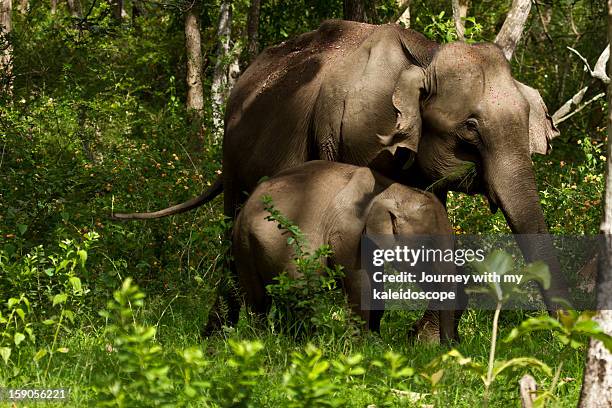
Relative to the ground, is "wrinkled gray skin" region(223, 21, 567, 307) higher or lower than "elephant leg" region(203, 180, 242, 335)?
higher

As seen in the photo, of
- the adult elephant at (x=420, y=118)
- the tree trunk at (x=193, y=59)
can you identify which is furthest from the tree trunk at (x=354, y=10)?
the tree trunk at (x=193, y=59)

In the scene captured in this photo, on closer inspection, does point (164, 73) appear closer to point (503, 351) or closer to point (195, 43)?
point (195, 43)

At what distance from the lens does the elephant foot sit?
786 centimetres

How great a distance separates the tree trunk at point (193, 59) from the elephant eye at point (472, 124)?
10.2 meters

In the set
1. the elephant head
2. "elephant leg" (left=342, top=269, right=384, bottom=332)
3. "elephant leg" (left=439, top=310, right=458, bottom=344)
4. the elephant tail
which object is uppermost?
the elephant head

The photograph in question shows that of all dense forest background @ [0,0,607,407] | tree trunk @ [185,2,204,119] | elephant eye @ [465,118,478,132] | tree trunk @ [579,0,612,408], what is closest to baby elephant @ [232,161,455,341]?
dense forest background @ [0,0,607,407]

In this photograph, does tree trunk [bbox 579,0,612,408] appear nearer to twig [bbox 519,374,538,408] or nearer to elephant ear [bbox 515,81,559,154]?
twig [bbox 519,374,538,408]

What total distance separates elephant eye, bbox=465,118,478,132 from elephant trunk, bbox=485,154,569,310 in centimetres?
26

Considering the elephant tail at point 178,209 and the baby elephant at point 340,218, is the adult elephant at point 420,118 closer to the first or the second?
the baby elephant at point 340,218

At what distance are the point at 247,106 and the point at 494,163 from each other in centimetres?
232

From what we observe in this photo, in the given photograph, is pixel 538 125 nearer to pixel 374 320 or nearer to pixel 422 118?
pixel 422 118

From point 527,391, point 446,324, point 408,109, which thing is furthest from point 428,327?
point 527,391

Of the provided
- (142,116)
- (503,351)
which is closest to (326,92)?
(503,351)

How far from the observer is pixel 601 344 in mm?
4945
